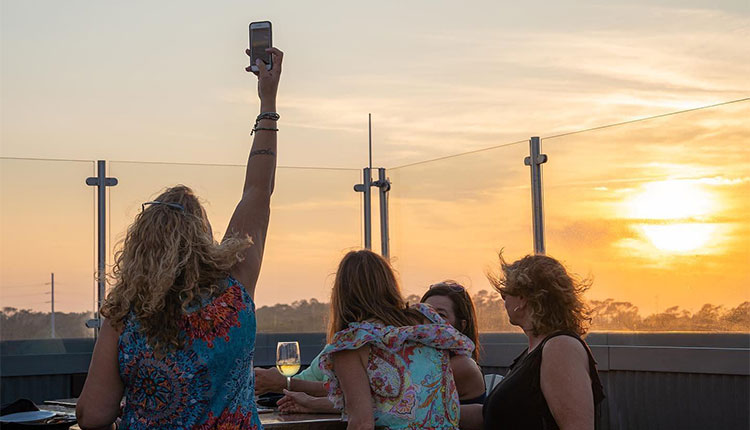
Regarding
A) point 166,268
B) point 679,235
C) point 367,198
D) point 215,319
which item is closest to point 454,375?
point 215,319

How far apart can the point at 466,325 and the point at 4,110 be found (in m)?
5.83

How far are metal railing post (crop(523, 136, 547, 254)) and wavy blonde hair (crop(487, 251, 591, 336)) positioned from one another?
2840 millimetres

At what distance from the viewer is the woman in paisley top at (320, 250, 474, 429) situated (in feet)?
10.1

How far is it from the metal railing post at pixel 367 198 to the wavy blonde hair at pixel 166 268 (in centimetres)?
500

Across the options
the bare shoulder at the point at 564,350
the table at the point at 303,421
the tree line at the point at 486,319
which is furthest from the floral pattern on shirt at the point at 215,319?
the tree line at the point at 486,319

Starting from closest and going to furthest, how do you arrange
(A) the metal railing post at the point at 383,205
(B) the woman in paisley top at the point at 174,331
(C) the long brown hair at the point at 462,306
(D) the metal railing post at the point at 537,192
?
(B) the woman in paisley top at the point at 174,331 < (C) the long brown hair at the point at 462,306 < (D) the metal railing post at the point at 537,192 < (A) the metal railing post at the point at 383,205

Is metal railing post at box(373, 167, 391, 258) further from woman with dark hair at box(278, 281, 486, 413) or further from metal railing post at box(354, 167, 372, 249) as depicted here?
woman with dark hair at box(278, 281, 486, 413)

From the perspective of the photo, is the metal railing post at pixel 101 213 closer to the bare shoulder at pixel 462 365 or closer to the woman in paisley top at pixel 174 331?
the bare shoulder at pixel 462 365

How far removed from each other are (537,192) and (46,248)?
3224 mm

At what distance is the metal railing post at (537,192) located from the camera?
6281mm

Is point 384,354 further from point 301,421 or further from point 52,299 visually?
point 52,299

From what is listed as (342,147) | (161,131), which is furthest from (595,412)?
(161,131)

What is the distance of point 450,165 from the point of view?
6.93m

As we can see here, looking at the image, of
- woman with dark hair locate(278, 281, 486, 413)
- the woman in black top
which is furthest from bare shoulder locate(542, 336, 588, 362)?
woman with dark hair locate(278, 281, 486, 413)
